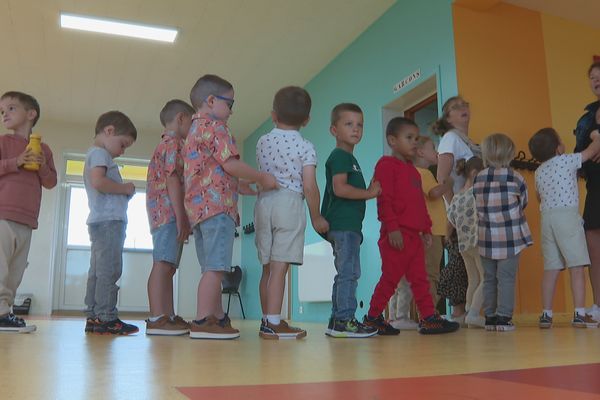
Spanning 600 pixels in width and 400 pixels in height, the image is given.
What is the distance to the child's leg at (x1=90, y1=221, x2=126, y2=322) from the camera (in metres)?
2.53

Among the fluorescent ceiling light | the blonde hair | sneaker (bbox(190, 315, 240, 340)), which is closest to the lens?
sneaker (bbox(190, 315, 240, 340))

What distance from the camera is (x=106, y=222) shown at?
261 cm

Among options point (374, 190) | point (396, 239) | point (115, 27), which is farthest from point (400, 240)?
point (115, 27)

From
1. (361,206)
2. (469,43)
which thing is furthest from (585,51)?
(361,206)

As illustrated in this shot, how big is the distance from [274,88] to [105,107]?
2443 millimetres

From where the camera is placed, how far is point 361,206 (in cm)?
255

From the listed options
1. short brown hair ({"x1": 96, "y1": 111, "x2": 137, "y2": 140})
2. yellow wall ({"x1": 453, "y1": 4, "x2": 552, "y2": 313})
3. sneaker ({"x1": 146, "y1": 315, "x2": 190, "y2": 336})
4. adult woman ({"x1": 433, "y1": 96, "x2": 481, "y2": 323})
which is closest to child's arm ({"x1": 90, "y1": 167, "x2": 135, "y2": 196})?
short brown hair ({"x1": 96, "y1": 111, "x2": 137, "y2": 140})

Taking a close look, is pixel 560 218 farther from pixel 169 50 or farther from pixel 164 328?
pixel 169 50

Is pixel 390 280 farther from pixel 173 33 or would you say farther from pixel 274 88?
pixel 274 88

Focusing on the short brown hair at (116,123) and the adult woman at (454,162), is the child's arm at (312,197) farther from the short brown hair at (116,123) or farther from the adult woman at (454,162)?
the adult woman at (454,162)

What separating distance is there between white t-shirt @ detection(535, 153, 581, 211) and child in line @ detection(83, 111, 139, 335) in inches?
91.8

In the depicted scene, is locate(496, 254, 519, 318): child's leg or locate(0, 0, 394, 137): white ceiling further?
locate(0, 0, 394, 137): white ceiling

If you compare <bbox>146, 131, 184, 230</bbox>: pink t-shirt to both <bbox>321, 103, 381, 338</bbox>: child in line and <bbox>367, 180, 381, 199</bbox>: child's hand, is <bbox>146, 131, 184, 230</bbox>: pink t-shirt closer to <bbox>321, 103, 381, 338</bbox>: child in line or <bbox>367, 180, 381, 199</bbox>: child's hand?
<bbox>321, 103, 381, 338</bbox>: child in line

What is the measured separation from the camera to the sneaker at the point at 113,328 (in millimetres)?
2471
